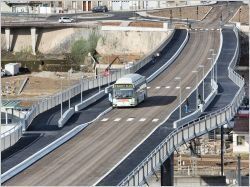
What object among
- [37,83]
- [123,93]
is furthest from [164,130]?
[37,83]

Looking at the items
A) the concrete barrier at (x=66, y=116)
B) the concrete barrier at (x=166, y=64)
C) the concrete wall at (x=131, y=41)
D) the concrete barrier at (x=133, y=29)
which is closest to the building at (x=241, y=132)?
the concrete barrier at (x=66, y=116)

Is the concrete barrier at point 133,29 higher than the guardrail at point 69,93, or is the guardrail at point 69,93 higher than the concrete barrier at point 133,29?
the guardrail at point 69,93

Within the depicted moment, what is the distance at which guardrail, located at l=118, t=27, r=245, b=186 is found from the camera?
226 feet

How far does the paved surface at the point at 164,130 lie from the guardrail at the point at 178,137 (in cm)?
94

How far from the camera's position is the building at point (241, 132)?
9650cm

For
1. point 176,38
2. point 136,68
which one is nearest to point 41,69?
point 176,38

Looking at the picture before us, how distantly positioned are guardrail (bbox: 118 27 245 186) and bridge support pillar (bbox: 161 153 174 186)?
4.51ft

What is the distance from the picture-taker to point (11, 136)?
8038cm

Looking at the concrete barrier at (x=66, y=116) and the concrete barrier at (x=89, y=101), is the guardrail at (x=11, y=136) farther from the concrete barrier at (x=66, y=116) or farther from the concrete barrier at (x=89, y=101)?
the concrete barrier at (x=89, y=101)

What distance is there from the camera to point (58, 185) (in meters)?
69.4

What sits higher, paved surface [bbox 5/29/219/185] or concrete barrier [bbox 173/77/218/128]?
concrete barrier [bbox 173/77/218/128]

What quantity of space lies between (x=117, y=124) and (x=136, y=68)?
37.6 meters

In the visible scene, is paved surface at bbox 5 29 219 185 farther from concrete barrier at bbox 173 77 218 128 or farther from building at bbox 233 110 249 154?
building at bbox 233 110 249 154

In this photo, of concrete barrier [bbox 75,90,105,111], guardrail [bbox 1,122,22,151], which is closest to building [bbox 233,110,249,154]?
concrete barrier [bbox 75,90,105,111]
